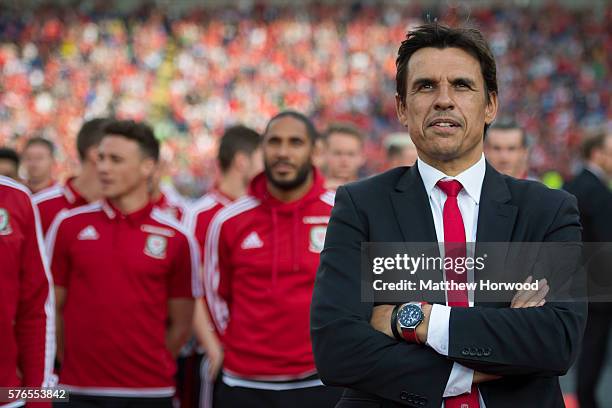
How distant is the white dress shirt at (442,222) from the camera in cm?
247

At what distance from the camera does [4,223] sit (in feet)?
11.1

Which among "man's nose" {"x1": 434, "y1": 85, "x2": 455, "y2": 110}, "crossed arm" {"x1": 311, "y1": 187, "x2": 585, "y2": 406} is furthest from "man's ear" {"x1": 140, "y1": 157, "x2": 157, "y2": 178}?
"man's nose" {"x1": 434, "y1": 85, "x2": 455, "y2": 110}

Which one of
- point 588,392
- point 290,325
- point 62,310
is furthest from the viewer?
point 588,392

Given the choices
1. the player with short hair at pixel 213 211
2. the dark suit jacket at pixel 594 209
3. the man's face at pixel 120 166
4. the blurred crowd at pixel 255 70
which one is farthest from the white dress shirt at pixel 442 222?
the blurred crowd at pixel 255 70

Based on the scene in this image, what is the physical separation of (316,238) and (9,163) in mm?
2262

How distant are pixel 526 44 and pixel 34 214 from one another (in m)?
27.8

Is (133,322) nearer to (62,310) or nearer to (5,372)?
(62,310)

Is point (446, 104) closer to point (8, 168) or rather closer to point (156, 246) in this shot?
point (156, 246)

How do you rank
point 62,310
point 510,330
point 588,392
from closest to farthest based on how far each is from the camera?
point 510,330
point 62,310
point 588,392

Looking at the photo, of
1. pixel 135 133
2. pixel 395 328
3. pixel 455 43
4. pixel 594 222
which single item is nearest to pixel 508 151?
pixel 594 222

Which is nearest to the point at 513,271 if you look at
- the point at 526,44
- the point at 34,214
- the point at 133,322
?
the point at 34,214

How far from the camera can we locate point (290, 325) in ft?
14.8

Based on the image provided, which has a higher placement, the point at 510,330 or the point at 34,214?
the point at 34,214

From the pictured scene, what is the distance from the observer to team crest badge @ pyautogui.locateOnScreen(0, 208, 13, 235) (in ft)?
11.0
